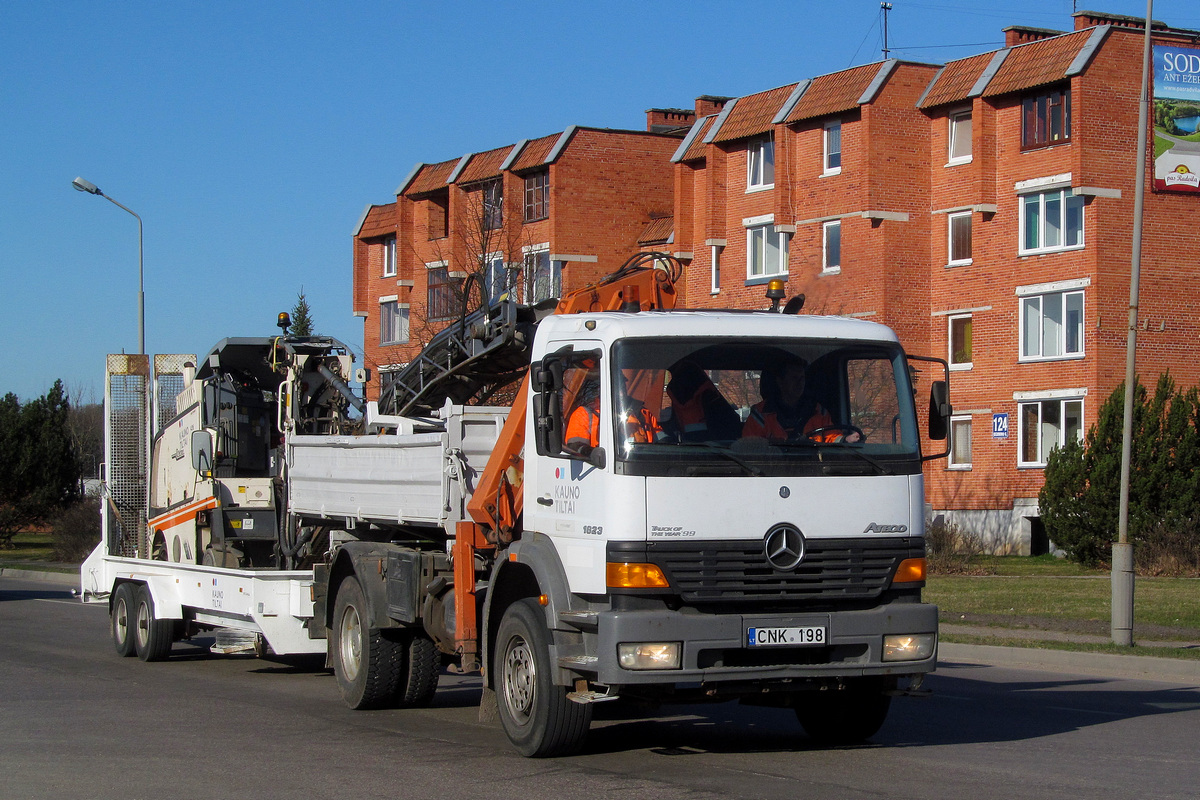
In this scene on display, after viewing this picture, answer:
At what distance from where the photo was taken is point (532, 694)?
8.83 metres

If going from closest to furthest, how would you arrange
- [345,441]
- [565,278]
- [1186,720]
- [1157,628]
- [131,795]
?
[131,795] < [1186,720] < [345,441] < [1157,628] < [565,278]

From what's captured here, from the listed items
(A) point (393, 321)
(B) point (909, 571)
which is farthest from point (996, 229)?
(B) point (909, 571)

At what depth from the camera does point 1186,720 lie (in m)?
11.0

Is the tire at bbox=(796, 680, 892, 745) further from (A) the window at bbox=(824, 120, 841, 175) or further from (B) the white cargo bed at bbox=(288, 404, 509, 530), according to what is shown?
(A) the window at bbox=(824, 120, 841, 175)

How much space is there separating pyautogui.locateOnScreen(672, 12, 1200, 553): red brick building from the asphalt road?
2420 centimetres

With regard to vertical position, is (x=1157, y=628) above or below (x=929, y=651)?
below

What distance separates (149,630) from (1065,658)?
9786mm

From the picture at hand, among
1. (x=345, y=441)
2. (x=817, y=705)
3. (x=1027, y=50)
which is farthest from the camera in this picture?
(x=1027, y=50)

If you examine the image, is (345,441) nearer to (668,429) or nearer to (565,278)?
(668,429)

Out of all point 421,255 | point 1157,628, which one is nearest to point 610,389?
point 1157,628

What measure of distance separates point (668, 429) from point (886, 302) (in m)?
33.3

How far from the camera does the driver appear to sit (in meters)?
8.59

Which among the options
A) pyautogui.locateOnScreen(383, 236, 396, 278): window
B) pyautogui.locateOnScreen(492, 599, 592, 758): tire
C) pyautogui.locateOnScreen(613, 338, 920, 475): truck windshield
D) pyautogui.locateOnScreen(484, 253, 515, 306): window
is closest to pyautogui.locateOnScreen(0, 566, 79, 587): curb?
pyautogui.locateOnScreen(484, 253, 515, 306): window

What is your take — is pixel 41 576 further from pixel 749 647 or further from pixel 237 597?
pixel 749 647
